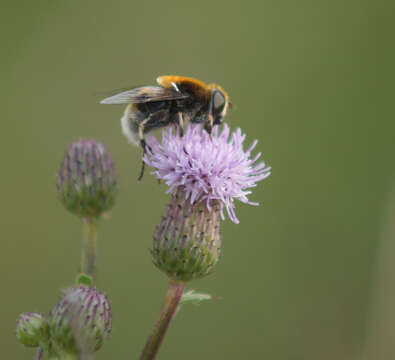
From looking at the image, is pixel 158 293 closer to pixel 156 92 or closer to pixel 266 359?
pixel 266 359

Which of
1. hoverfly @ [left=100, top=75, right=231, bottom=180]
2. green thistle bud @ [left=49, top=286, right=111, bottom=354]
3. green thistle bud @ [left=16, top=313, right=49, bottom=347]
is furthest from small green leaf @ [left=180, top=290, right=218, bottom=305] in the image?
hoverfly @ [left=100, top=75, right=231, bottom=180]

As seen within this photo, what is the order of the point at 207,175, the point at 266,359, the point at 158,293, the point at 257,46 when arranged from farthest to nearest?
the point at 257,46
the point at 158,293
the point at 266,359
the point at 207,175

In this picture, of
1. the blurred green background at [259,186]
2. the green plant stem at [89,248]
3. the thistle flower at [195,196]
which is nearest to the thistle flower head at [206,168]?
the thistle flower at [195,196]

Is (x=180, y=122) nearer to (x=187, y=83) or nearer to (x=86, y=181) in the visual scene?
(x=187, y=83)

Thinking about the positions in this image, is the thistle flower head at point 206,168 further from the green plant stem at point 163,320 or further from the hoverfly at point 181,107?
the green plant stem at point 163,320

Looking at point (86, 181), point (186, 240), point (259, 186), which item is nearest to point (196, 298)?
point (186, 240)

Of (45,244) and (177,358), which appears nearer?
(177,358)

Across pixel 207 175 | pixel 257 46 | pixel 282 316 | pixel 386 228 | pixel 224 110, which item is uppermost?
pixel 257 46

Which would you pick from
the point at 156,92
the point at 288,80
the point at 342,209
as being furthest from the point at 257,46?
the point at 156,92
